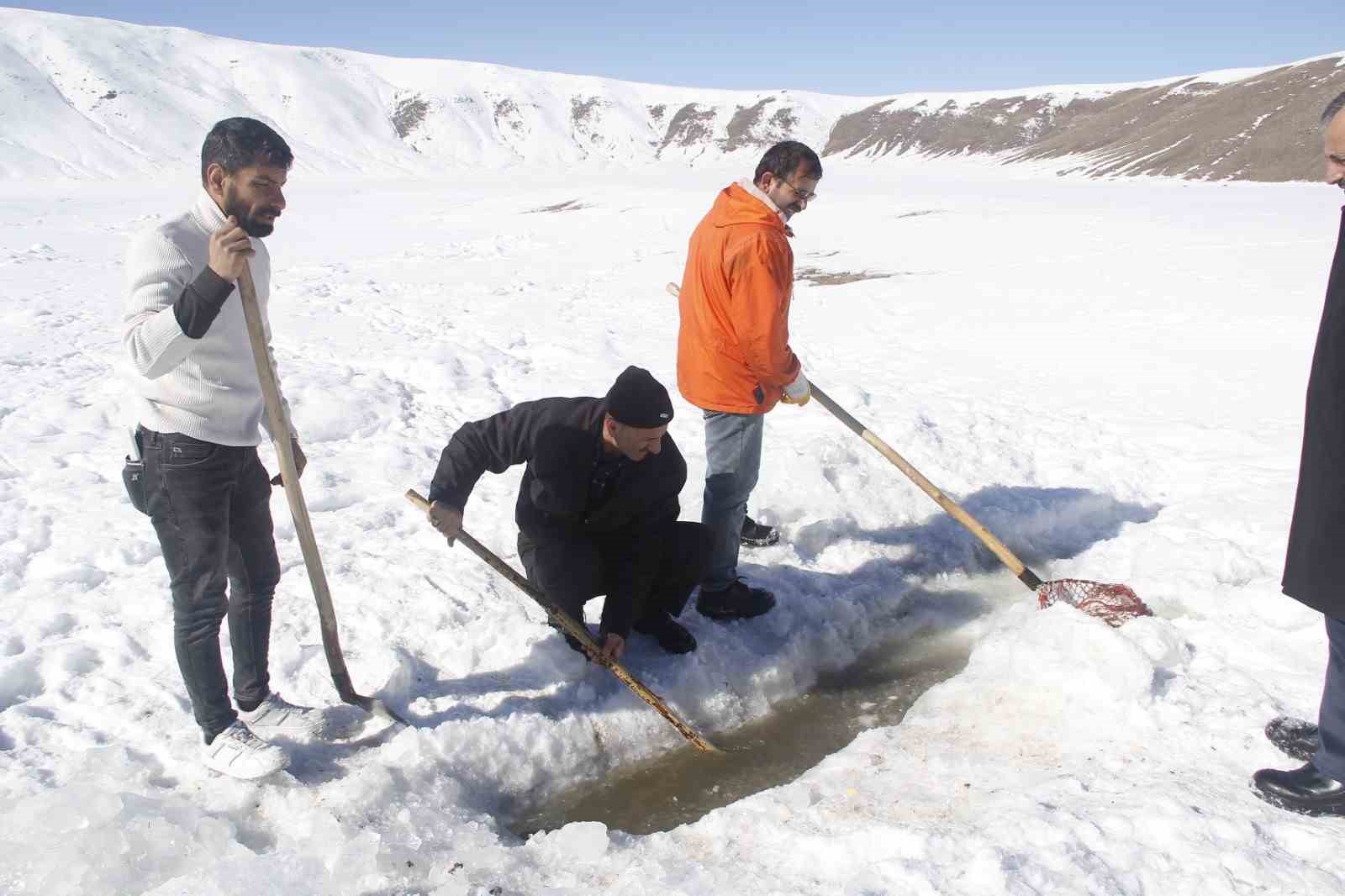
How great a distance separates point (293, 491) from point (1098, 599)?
328 cm

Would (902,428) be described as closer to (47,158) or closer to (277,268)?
(277,268)

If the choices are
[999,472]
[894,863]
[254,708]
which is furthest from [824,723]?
[999,472]

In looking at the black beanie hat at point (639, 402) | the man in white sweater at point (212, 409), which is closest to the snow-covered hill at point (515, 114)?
the black beanie hat at point (639, 402)

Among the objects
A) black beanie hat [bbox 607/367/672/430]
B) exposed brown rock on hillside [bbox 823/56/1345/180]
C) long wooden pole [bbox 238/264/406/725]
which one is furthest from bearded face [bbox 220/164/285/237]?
exposed brown rock on hillside [bbox 823/56/1345/180]

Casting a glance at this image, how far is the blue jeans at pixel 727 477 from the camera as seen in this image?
377cm

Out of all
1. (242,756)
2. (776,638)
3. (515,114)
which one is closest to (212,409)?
(242,756)

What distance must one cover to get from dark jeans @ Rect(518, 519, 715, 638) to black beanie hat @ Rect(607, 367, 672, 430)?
25.8 inches

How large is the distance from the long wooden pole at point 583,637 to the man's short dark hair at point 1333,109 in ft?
9.05

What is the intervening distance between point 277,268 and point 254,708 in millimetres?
12893

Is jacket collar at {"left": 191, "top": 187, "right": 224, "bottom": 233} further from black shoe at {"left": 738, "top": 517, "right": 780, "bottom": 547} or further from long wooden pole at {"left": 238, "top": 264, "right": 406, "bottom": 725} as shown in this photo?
black shoe at {"left": 738, "top": 517, "right": 780, "bottom": 547}

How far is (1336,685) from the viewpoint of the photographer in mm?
2516

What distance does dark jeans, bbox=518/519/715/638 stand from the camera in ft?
11.3

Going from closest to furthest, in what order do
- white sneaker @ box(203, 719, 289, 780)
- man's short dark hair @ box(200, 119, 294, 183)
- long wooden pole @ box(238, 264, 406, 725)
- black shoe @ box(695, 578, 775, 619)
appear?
1. man's short dark hair @ box(200, 119, 294, 183)
2. long wooden pole @ box(238, 264, 406, 725)
3. white sneaker @ box(203, 719, 289, 780)
4. black shoe @ box(695, 578, 775, 619)

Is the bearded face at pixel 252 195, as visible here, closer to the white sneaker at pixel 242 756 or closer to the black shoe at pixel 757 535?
the white sneaker at pixel 242 756
